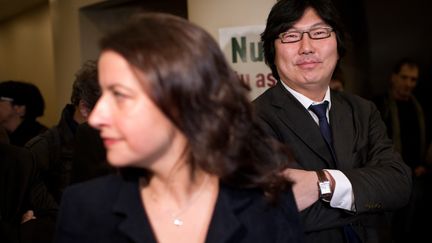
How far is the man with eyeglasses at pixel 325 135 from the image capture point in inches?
63.5

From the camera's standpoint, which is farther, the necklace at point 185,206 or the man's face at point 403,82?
the man's face at point 403,82

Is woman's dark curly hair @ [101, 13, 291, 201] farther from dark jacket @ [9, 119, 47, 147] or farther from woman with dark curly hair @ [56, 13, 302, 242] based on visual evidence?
dark jacket @ [9, 119, 47, 147]

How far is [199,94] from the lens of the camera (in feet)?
3.78

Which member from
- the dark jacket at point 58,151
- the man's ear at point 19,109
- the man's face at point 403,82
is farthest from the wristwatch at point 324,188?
the man's face at point 403,82

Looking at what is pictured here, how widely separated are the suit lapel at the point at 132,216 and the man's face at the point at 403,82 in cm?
371

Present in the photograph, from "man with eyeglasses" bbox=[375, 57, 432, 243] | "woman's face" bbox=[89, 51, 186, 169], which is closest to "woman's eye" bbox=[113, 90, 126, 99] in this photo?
"woman's face" bbox=[89, 51, 186, 169]

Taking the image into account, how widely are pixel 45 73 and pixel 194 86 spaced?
7735mm

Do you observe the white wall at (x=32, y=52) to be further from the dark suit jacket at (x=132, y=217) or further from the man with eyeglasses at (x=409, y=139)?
the dark suit jacket at (x=132, y=217)

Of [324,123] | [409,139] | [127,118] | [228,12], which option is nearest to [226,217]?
[127,118]

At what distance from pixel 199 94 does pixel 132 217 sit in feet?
1.14

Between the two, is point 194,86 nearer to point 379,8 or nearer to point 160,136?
point 160,136

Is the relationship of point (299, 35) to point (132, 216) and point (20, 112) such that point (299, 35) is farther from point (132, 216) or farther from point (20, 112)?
point (20, 112)

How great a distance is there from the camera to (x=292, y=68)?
1.83 m

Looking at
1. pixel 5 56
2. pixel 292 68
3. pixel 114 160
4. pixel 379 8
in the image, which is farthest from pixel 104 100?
pixel 5 56
